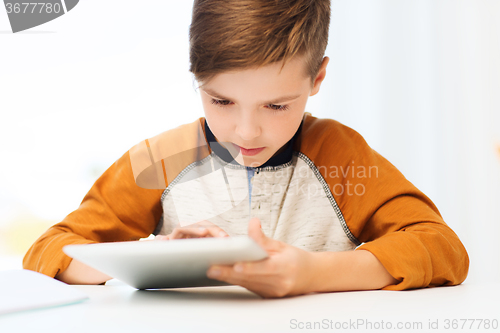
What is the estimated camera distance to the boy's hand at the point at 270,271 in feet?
1.26

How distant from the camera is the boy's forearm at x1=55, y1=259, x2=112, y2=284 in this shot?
1.90ft

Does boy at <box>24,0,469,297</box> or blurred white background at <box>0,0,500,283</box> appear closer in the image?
boy at <box>24,0,469,297</box>

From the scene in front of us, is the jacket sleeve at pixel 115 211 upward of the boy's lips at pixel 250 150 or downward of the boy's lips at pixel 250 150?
downward

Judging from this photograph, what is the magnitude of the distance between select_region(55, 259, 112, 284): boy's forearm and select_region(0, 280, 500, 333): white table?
0.40 ft

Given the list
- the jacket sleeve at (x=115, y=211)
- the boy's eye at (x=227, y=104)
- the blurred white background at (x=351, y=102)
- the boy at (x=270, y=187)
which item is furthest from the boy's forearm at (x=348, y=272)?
the blurred white background at (x=351, y=102)

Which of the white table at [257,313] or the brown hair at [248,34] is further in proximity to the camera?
the brown hair at [248,34]

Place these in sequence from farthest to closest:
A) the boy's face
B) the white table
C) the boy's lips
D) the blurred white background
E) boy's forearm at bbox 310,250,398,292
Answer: the blurred white background < the boy's lips < the boy's face < boy's forearm at bbox 310,250,398,292 < the white table

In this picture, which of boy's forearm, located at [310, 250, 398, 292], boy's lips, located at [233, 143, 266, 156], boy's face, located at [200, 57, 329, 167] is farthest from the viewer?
boy's lips, located at [233, 143, 266, 156]

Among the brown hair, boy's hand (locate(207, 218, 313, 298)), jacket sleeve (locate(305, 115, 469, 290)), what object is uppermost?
the brown hair

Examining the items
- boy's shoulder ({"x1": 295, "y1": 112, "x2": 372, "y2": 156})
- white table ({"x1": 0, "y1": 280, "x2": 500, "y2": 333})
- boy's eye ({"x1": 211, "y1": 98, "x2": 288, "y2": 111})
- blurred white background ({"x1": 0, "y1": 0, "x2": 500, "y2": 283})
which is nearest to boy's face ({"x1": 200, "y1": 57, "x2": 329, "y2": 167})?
boy's eye ({"x1": 211, "y1": 98, "x2": 288, "y2": 111})

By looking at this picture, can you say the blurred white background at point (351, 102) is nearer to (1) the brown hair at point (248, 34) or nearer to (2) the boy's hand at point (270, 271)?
(1) the brown hair at point (248, 34)

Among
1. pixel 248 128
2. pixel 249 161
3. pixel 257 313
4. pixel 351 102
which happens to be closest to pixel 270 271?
pixel 257 313

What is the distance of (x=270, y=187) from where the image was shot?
2.54 feet

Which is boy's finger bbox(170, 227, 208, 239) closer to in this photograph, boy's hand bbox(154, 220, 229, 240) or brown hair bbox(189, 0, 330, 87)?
boy's hand bbox(154, 220, 229, 240)
